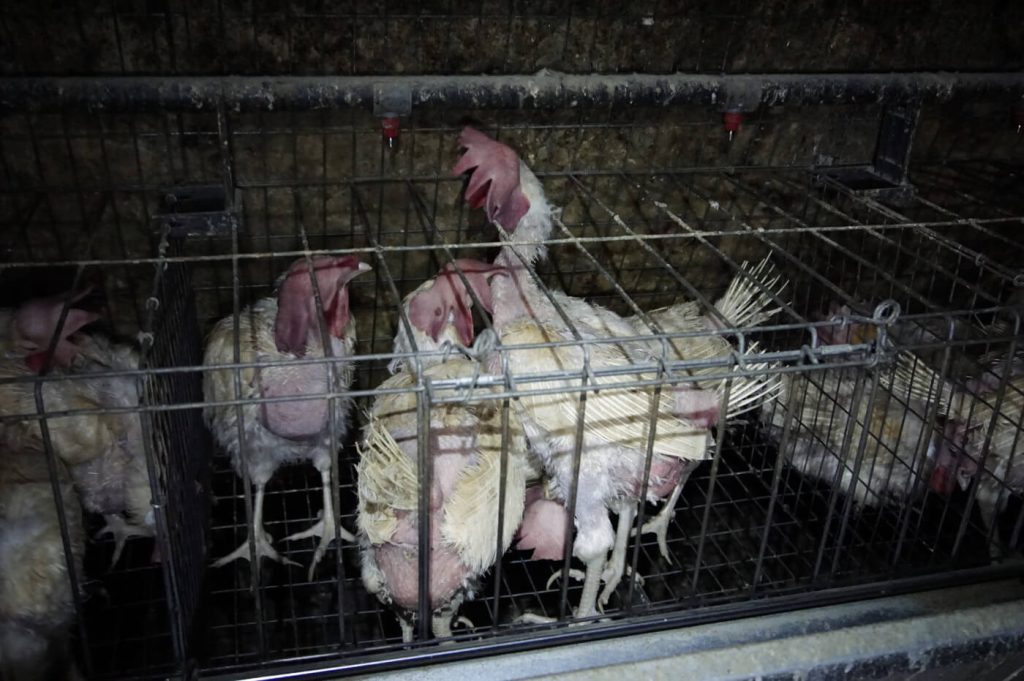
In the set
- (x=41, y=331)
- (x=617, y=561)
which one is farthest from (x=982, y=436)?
(x=41, y=331)

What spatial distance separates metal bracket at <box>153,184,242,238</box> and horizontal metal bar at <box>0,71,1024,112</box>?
0.53 ft

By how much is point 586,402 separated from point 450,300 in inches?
13.2

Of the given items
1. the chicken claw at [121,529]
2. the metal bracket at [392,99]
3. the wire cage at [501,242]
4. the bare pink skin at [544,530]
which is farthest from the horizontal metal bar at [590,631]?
the metal bracket at [392,99]

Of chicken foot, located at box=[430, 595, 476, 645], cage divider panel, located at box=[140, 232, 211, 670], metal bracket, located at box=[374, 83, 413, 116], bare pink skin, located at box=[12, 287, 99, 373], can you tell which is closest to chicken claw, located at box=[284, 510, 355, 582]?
cage divider panel, located at box=[140, 232, 211, 670]

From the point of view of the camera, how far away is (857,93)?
1670mm

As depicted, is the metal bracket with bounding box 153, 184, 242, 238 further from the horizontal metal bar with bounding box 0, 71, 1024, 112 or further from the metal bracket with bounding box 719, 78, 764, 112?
the metal bracket with bounding box 719, 78, 764, 112

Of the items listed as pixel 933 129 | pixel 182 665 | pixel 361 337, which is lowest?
pixel 182 665

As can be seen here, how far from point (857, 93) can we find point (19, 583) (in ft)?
5.49

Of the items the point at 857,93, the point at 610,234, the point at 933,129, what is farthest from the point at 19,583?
the point at 933,129

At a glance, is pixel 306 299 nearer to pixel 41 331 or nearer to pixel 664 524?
pixel 41 331

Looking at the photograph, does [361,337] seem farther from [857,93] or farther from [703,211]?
[857,93]

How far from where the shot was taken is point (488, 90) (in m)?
1.56

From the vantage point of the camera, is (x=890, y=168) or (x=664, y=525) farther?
(x=890, y=168)

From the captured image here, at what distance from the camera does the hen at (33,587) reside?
3.91ft
